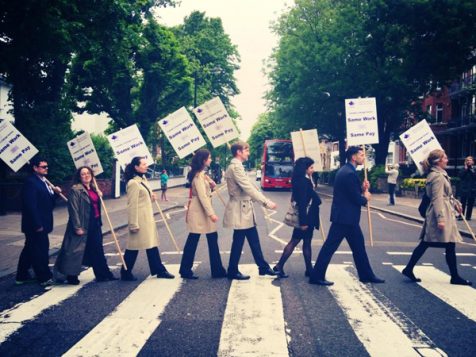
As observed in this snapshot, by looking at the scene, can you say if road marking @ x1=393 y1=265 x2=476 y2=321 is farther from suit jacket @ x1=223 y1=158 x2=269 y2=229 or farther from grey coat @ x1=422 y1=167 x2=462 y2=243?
suit jacket @ x1=223 y1=158 x2=269 y2=229

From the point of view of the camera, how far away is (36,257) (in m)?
5.82

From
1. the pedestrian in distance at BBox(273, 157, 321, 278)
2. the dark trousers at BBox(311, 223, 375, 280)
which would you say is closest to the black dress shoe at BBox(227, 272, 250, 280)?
the pedestrian in distance at BBox(273, 157, 321, 278)

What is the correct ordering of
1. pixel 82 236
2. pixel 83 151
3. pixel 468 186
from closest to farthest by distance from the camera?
pixel 82 236 < pixel 83 151 < pixel 468 186

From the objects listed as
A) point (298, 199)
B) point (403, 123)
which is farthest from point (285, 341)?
point (403, 123)

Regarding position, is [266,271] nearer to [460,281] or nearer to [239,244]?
[239,244]

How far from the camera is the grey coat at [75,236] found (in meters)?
5.81

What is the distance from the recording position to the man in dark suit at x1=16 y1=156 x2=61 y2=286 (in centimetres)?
578

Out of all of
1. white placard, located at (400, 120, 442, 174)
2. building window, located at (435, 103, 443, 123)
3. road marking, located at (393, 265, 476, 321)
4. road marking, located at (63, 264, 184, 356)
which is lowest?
road marking, located at (393, 265, 476, 321)

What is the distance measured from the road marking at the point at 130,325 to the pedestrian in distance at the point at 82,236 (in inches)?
31.2

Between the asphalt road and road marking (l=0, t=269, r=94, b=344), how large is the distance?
1 cm

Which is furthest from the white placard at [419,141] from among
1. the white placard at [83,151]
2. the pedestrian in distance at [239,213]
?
the white placard at [83,151]

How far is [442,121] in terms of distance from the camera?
4088 cm

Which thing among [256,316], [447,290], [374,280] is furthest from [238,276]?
[447,290]

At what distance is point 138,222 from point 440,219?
3.97m
